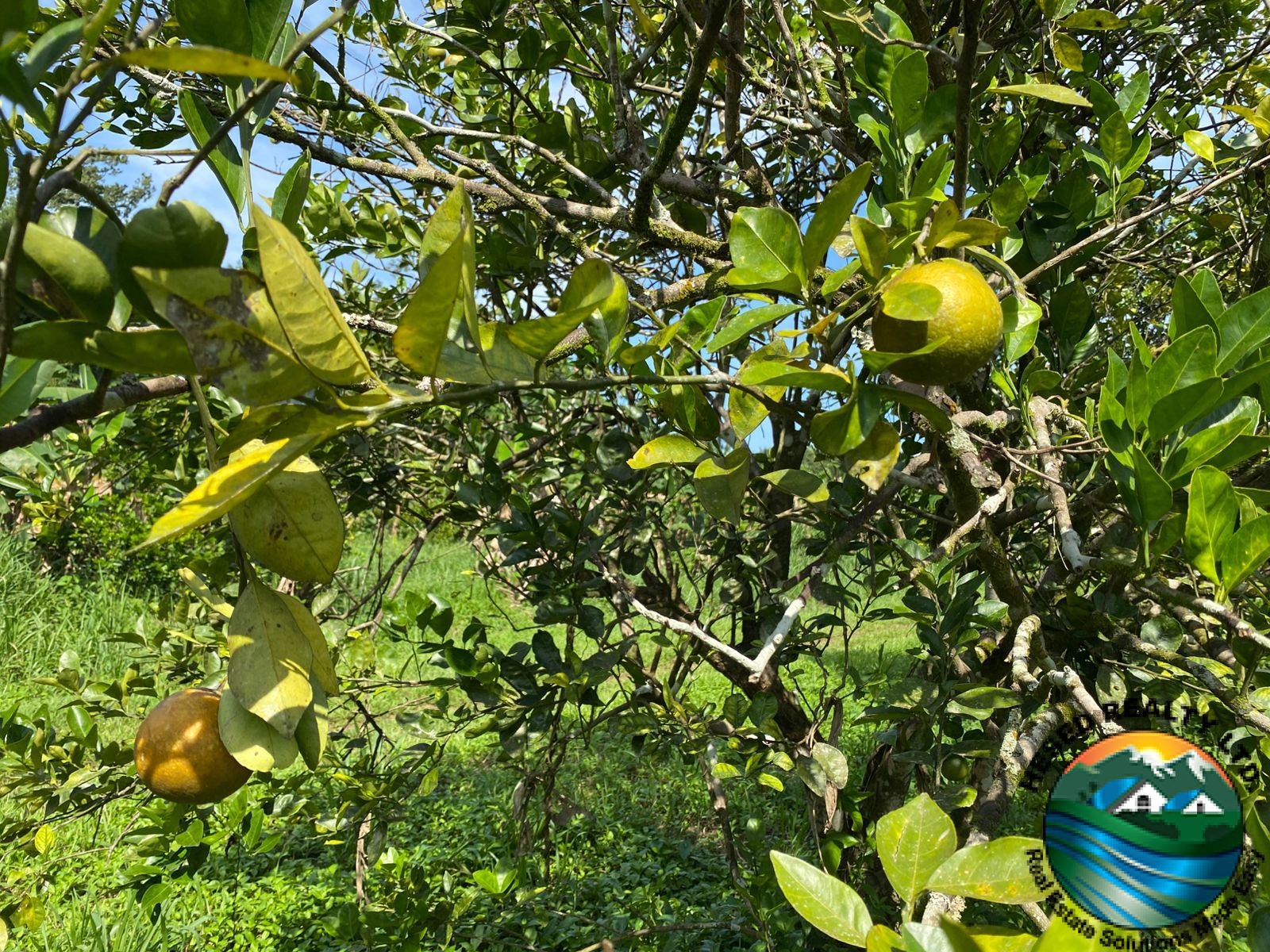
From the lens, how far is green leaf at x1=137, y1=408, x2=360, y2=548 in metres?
0.36

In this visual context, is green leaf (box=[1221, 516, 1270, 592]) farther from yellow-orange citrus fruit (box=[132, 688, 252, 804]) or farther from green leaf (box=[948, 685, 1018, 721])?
yellow-orange citrus fruit (box=[132, 688, 252, 804])

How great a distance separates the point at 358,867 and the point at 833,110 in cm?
161

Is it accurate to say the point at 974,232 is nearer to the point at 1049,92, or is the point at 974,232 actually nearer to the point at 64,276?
the point at 1049,92

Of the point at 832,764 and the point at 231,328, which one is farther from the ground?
the point at 231,328

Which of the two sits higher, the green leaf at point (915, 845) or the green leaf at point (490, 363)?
the green leaf at point (490, 363)

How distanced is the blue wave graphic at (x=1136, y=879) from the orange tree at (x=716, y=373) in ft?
0.17

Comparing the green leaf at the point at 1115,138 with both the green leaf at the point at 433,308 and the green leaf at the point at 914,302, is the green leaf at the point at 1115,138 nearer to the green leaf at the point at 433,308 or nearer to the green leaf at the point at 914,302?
the green leaf at the point at 914,302

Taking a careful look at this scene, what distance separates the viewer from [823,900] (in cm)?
56

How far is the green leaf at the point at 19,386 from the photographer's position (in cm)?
47

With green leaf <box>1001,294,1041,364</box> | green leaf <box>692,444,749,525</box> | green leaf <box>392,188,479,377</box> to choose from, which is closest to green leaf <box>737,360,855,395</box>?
green leaf <box>692,444,749,525</box>

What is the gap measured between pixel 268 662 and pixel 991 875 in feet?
1.69

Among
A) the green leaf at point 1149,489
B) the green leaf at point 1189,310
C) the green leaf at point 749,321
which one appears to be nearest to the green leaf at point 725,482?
the green leaf at point 749,321

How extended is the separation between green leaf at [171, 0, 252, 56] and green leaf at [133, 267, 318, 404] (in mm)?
245

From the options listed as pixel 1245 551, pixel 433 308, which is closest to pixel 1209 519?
pixel 1245 551
